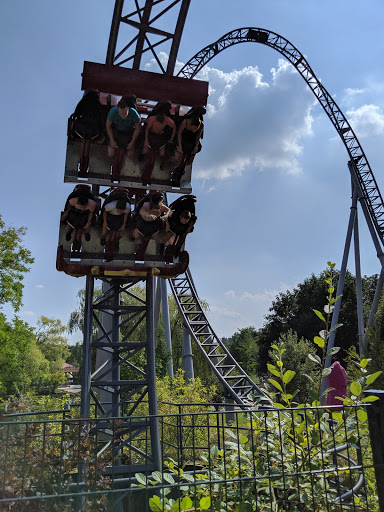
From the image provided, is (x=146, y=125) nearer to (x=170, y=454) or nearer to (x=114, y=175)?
(x=114, y=175)

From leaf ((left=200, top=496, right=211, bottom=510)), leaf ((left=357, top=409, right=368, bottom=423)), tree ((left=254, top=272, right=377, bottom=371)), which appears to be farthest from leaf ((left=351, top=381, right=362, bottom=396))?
tree ((left=254, top=272, right=377, bottom=371))

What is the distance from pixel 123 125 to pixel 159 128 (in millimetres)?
392

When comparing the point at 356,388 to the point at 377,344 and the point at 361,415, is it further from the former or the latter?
the point at 377,344

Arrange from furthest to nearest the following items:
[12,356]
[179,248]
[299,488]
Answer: [12,356] → [179,248] → [299,488]

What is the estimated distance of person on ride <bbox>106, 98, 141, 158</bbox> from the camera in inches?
167

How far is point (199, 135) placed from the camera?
4.64 meters

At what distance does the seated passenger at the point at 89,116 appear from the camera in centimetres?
431

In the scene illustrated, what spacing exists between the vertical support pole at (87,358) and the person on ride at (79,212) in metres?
0.98

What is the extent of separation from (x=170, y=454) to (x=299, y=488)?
23.0ft

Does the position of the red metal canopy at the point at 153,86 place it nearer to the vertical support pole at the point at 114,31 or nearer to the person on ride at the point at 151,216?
the person on ride at the point at 151,216

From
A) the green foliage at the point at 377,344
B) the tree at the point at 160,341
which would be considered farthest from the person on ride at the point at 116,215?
the tree at the point at 160,341

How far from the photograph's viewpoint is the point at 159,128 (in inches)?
177

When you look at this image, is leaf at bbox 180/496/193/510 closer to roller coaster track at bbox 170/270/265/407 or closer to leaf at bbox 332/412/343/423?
leaf at bbox 332/412/343/423

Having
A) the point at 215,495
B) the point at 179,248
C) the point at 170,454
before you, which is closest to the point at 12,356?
the point at 170,454
